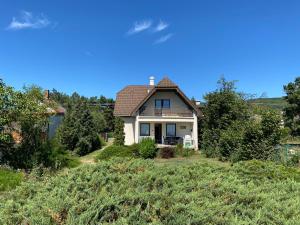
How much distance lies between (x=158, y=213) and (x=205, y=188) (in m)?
1.42

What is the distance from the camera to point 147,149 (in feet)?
101

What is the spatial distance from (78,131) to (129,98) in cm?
752

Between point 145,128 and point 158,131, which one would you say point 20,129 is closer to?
point 145,128

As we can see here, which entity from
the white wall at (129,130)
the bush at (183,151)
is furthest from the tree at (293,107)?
the white wall at (129,130)

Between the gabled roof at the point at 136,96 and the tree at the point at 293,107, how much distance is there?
20085mm

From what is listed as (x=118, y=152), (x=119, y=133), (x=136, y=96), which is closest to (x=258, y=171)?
(x=118, y=152)

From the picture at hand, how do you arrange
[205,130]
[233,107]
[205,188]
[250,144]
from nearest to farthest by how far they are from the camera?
[205,188] → [250,144] → [233,107] → [205,130]

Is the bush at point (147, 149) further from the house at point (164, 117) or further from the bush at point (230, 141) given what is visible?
the bush at point (230, 141)

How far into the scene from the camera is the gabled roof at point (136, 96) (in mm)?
34406

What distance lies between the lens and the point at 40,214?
4.30m

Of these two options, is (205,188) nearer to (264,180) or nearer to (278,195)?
(278,195)

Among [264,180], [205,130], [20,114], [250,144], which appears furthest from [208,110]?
[264,180]

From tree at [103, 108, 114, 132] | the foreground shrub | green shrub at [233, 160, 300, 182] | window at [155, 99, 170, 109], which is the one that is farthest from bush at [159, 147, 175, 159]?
tree at [103, 108, 114, 132]

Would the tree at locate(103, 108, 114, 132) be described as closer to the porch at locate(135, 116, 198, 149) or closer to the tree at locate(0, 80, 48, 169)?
the porch at locate(135, 116, 198, 149)
